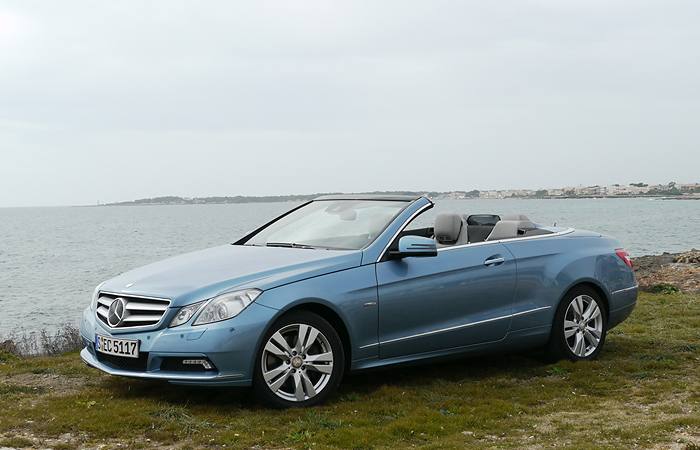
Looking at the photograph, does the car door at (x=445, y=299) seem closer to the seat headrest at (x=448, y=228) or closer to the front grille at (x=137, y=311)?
the seat headrest at (x=448, y=228)

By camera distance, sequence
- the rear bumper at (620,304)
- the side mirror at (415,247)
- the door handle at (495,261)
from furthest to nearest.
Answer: the rear bumper at (620,304) → the door handle at (495,261) → the side mirror at (415,247)

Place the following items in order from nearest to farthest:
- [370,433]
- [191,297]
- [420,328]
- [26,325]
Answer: [370,433] → [191,297] → [420,328] → [26,325]

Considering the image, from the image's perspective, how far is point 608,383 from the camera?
636cm

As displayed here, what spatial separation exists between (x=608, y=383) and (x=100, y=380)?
4496 mm

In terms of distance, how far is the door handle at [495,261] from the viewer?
6.45 meters

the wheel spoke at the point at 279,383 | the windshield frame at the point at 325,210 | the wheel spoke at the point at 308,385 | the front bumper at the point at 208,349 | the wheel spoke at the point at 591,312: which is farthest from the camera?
the wheel spoke at the point at 591,312

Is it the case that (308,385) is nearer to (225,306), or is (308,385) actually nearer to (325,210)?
(225,306)

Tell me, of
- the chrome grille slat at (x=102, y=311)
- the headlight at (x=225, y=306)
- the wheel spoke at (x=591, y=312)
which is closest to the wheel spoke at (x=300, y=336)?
the headlight at (x=225, y=306)

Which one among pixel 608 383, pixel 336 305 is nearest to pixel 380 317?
pixel 336 305

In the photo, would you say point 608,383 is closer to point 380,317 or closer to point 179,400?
point 380,317

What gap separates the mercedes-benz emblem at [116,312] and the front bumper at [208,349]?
0.23 metres

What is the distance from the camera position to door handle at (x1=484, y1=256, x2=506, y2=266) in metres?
6.45

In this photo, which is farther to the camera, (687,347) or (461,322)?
(687,347)

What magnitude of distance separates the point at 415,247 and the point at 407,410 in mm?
1256
